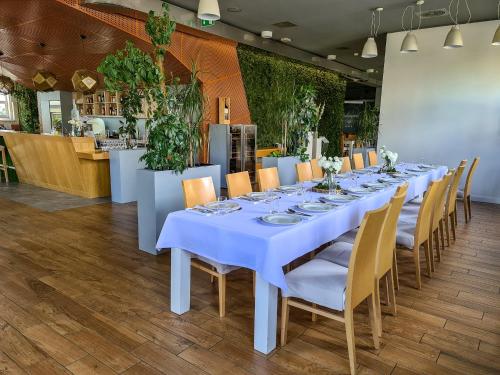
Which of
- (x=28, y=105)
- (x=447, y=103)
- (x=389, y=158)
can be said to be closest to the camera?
(x=389, y=158)

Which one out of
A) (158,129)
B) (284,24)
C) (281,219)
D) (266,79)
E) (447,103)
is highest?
(284,24)

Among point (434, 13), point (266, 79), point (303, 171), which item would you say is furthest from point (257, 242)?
point (266, 79)

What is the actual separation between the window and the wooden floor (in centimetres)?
1221

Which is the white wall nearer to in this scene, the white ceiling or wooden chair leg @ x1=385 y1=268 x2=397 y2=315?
the white ceiling

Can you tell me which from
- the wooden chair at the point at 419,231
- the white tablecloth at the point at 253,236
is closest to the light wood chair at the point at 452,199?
the wooden chair at the point at 419,231

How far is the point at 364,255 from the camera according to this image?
2102 mm

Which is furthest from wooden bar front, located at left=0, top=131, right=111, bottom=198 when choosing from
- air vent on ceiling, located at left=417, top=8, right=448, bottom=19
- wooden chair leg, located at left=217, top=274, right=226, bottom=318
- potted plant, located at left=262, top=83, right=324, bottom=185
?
air vent on ceiling, located at left=417, top=8, right=448, bottom=19

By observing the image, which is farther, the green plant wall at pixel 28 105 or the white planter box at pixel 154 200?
the green plant wall at pixel 28 105

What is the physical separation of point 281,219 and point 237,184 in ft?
3.92

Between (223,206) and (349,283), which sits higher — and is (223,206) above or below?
above

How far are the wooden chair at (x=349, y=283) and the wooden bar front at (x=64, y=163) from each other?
527cm

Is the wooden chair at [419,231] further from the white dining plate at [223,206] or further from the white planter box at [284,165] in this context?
the white planter box at [284,165]

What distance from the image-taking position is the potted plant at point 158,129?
3.90 m

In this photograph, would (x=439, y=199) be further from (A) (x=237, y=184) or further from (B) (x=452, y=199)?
(A) (x=237, y=184)
